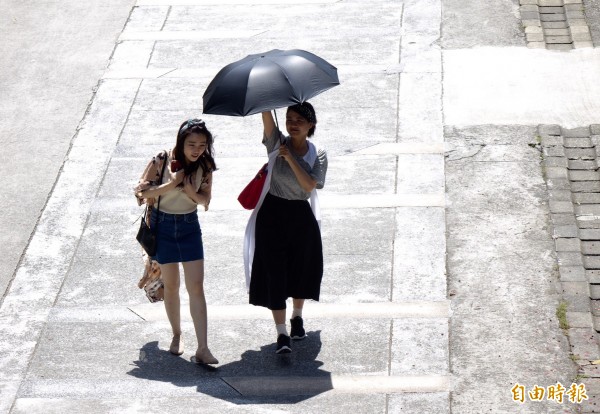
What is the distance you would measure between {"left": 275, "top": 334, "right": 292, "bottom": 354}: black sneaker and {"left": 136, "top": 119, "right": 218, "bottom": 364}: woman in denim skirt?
0.48m

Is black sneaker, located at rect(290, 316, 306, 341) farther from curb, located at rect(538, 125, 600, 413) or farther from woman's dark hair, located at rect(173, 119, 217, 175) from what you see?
curb, located at rect(538, 125, 600, 413)

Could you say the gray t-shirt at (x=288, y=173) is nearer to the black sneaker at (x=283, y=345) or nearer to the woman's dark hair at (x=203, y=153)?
the woman's dark hair at (x=203, y=153)

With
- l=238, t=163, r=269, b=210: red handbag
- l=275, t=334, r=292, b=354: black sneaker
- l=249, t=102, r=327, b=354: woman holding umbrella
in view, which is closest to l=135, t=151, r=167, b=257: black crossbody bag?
l=238, t=163, r=269, b=210: red handbag

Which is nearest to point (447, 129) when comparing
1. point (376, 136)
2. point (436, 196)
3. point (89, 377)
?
point (376, 136)

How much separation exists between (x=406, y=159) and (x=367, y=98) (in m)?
1.54

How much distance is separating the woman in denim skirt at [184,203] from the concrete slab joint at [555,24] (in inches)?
270

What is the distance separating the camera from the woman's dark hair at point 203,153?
735 centimetres

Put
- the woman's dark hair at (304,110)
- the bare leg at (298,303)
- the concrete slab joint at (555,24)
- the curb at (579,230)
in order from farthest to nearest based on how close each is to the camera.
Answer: the concrete slab joint at (555,24) < the bare leg at (298,303) < the curb at (579,230) < the woman's dark hair at (304,110)

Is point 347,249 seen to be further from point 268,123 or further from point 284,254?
point 268,123

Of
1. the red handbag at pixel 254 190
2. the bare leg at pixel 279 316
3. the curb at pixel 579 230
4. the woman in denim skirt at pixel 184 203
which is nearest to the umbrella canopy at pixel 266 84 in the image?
the woman in denim skirt at pixel 184 203

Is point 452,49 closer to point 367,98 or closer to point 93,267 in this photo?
point 367,98

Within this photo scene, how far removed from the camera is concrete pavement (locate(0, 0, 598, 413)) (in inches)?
301

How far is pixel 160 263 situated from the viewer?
25.2 ft

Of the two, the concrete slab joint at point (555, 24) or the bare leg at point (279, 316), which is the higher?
the bare leg at point (279, 316)
